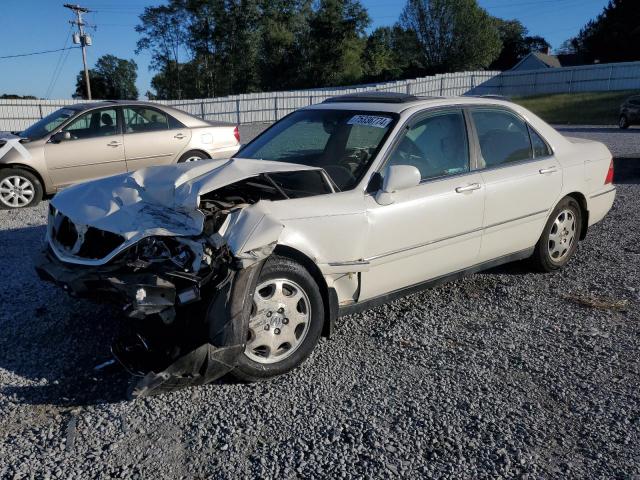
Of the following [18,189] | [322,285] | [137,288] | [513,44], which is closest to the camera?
[137,288]

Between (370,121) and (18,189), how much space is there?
20.6 ft

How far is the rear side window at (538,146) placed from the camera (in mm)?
4814

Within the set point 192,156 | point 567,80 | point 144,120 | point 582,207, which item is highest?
point 567,80

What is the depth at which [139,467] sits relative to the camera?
2.51m

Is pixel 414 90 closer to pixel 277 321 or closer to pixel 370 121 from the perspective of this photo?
pixel 370 121

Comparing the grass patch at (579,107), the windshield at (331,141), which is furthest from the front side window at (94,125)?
the grass patch at (579,107)

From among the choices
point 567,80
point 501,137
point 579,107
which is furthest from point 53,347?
point 567,80

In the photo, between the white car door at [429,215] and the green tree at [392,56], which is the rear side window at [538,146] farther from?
the green tree at [392,56]

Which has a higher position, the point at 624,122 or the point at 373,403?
the point at 624,122

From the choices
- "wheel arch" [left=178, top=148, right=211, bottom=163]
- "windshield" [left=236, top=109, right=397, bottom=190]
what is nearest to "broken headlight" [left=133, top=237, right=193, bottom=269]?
"windshield" [left=236, top=109, right=397, bottom=190]

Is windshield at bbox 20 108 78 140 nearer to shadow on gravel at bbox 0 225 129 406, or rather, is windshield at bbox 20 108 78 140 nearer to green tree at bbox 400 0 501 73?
shadow on gravel at bbox 0 225 129 406

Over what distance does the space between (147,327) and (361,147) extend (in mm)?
2027

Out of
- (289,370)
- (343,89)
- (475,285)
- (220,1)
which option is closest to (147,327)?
(289,370)

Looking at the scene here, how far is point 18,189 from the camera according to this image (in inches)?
317
